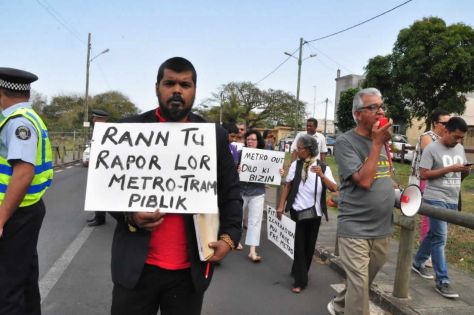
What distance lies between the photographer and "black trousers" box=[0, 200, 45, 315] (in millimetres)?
2691

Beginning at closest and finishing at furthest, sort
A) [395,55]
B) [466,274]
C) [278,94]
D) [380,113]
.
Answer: [380,113] → [466,274] → [395,55] → [278,94]

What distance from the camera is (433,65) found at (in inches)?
830

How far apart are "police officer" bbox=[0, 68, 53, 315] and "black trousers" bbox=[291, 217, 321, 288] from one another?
264cm

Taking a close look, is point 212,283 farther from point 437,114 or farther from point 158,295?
point 437,114

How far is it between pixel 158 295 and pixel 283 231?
293 cm

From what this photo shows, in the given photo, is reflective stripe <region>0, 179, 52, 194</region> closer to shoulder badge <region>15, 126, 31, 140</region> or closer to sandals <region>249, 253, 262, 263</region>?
shoulder badge <region>15, 126, 31, 140</region>

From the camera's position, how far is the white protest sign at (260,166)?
6020 millimetres

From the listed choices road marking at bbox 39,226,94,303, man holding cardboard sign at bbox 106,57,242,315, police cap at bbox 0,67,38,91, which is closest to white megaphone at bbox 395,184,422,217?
man holding cardboard sign at bbox 106,57,242,315

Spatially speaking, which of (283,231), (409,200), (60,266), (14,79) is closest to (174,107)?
(14,79)

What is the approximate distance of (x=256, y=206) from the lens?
228 inches

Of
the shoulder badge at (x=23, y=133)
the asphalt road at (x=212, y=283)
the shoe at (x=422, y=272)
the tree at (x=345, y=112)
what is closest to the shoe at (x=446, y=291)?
the shoe at (x=422, y=272)

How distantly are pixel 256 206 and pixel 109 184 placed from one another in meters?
3.89

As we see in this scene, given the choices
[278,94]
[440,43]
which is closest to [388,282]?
[440,43]

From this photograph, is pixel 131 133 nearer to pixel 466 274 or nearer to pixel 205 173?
pixel 205 173
